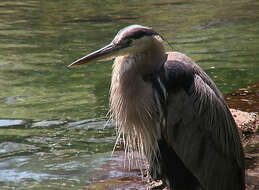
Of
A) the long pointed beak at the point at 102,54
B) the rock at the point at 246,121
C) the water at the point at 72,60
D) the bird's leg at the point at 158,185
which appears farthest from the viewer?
the water at the point at 72,60

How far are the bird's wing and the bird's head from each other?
269mm

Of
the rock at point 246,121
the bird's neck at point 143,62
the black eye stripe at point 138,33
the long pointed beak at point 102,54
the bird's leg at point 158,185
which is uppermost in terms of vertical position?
the black eye stripe at point 138,33

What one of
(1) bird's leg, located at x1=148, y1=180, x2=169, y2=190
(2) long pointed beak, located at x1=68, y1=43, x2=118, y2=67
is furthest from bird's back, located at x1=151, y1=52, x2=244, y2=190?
(1) bird's leg, located at x1=148, y1=180, x2=169, y2=190

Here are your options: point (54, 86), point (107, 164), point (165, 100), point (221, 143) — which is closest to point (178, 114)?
point (165, 100)

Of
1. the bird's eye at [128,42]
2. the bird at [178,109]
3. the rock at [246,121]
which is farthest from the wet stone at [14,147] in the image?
the bird's eye at [128,42]

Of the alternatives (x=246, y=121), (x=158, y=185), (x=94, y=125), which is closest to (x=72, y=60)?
(x=94, y=125)

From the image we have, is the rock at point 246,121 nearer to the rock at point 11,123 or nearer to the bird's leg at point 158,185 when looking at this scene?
the bird's leg at point 158,185

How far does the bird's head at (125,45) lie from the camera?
4.03m

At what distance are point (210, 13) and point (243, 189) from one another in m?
11.7

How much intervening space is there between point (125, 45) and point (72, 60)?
6417 millimetres

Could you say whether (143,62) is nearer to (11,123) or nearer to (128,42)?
(128,42)

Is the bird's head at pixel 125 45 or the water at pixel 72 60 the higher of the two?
the bird's head at pixel 125 45

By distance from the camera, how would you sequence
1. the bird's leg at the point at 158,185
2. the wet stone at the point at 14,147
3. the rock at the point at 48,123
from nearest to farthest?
the bird's leg at the point at 158,185, the wet stone at the point at 14,147, the rock at the point at 48,123

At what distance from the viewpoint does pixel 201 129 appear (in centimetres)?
430
